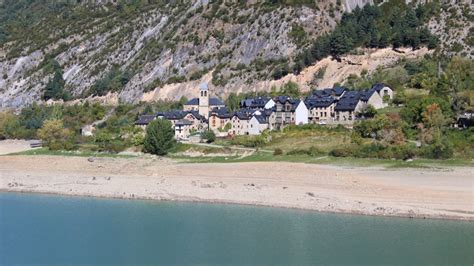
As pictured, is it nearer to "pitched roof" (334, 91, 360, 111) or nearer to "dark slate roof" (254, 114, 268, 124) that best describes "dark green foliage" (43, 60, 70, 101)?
"dark slate roof" (254, 114, 268, 124)

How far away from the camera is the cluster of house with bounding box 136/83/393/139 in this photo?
58.6 metres

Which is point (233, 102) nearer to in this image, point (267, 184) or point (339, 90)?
point (339, 90)

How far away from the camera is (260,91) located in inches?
2881

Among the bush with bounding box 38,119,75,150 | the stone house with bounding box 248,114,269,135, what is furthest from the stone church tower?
the bush with bounding box 38,119,75,150

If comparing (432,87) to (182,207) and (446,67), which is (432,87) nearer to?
(446,67)

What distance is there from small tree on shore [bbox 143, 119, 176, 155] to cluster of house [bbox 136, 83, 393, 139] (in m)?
5.41

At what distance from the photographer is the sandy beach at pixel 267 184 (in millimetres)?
38500

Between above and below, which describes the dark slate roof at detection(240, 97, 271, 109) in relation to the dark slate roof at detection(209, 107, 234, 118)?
above

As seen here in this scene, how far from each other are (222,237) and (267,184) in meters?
9.17

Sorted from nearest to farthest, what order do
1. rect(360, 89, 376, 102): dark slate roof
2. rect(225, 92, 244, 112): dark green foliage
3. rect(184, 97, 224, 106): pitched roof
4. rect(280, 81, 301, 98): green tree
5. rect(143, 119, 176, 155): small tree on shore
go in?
rect(143, 119, 176, 155): small tree on shore < rect(360, 89, 376, 102): dark slate roof < rect(225, 92, 244, 112): dark green foliage < rect(184, 97, 224, 106): pitched roof < rect(280, 81, 301, 98): green tree

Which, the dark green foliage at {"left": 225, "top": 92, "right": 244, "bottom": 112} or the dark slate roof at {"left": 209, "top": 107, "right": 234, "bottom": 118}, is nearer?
the dark slate roof at {"left": 209, "top": 107, "right": 234, "bottom": 118}

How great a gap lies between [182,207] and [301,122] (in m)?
19.9

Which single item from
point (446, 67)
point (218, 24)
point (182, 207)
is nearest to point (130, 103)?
point (218, 24)

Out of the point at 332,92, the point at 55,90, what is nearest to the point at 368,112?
the point at 332,92
